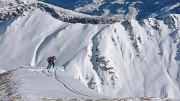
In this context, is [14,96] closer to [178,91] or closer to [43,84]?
[43,84]

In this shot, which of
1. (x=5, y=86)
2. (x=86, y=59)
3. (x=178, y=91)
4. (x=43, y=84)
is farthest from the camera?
(x=86, y=59)

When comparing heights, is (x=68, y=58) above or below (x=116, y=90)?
above

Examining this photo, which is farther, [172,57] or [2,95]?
[172,57]

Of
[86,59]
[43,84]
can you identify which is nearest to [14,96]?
[43,84]

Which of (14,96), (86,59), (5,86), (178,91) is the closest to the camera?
(14,96)

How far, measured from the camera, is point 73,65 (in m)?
180

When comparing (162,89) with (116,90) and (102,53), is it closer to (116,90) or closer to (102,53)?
(116,90)

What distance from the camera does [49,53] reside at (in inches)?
7633

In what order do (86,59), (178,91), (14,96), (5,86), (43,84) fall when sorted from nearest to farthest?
1. (14,96)
2. (5,86)
3. (43,84)
4. (178,91)
5. (86,59)

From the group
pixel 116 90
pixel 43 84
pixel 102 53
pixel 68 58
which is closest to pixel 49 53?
pixel 68 58

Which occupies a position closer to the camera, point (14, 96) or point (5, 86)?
point (14, 96)

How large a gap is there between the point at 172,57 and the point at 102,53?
3641cm

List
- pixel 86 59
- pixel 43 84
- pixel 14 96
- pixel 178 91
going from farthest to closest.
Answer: pixel 86 59
pixel 178 91
pixel 43 84
pixel 14 96

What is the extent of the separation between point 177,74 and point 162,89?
49.6 feet
